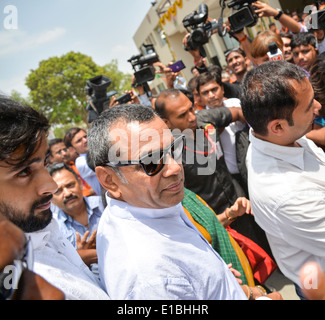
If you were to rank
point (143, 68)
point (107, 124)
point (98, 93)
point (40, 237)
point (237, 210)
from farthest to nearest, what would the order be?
point (143, 68) → point (98, 93) → point (237, 210) → point (107, 124) → point (40, 237)

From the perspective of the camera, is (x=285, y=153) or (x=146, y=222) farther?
(x=285, y=153)

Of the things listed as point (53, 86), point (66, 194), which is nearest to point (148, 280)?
point (66, 194)

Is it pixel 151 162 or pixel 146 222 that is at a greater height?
pixel 151 162

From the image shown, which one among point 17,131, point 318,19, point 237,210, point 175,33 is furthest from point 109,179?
point 175,33

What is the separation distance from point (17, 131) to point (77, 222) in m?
1.72

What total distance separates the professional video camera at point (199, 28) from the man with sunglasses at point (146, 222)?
3147 mm

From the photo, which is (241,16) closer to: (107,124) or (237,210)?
(237,210)

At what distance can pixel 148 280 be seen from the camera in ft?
2.98

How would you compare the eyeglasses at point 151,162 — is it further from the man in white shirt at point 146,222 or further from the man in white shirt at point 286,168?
the man in white shirt at point 286,168

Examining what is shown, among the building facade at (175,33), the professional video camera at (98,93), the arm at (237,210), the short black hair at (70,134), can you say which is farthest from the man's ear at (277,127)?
the building facade at (175,33)

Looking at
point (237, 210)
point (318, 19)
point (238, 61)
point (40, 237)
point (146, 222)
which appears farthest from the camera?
point (238, 61)

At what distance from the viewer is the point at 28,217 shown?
1064 millimetres

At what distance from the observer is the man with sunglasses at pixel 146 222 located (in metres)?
0.95
